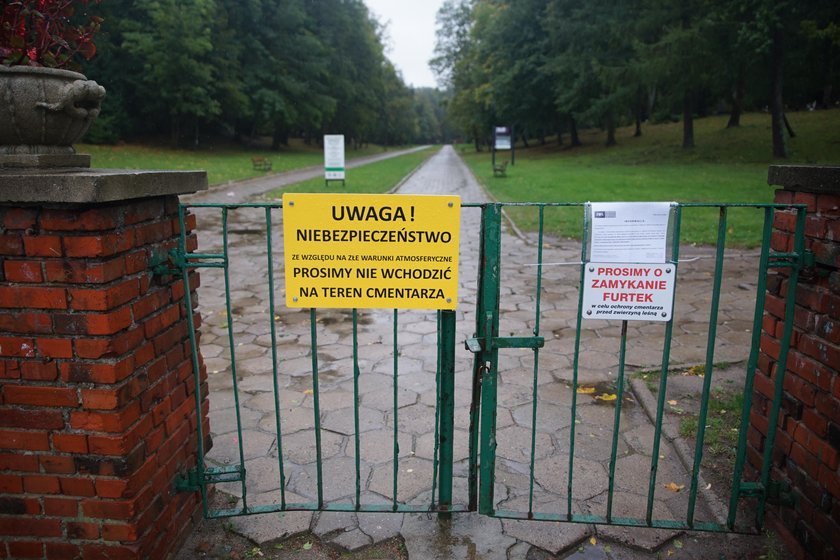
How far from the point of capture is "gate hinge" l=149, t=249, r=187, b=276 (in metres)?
2.49

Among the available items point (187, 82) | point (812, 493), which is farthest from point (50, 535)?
point (187, 82)

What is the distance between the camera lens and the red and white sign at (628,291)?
2.58 meters

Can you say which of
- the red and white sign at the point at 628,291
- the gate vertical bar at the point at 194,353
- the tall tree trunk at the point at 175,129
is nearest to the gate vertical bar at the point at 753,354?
the red and white sign at the point at 628,291

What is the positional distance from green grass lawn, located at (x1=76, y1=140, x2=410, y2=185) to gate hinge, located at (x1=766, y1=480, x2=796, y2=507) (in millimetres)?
18085

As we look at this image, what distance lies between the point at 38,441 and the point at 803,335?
3182 mm

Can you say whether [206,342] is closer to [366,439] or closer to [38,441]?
[366,439]

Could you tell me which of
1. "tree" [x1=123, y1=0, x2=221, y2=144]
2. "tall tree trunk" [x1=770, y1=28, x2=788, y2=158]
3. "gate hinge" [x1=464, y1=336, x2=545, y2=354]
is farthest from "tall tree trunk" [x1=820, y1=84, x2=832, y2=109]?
"gate hinge" [x1=464, y1=336, x2=545, y2=354]

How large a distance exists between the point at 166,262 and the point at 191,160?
31325 millimetres

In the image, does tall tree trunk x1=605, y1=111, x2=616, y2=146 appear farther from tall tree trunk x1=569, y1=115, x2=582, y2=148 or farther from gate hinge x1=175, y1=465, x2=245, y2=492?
gate hinge x1=175, y1=465, x2=245, y2=492

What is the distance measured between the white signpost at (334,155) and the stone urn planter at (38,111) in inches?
621

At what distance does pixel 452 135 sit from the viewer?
167000mm

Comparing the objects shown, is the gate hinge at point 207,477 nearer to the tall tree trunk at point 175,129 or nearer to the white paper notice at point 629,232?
the white paper notice at point 629,232

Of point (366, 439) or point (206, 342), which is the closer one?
point (366, 439)

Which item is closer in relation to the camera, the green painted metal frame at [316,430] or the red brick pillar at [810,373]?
the red brick pillar at [810,373]
